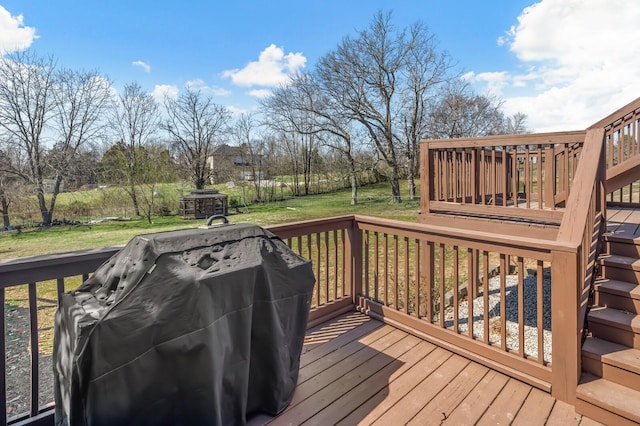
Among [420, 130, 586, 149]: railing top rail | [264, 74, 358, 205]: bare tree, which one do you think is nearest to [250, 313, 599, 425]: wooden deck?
[420, 130, 586, 149]: railing top rail

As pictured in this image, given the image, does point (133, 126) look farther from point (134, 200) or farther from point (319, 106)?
point (319, 106)

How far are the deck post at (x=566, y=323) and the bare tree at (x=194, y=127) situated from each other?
59.3ft

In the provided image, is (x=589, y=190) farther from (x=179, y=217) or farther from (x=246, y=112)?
(x=246, y=112)

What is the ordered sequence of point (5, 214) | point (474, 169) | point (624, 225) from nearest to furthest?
point (624, 225) → point (474, 169) → point (5, 214)

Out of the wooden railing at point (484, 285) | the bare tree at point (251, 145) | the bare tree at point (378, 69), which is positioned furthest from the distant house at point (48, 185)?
the wooden railing at point (484, 285)

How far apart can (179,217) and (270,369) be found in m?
15.6

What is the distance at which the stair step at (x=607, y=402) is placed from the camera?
1.73 metres

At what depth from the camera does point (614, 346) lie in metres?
2.11

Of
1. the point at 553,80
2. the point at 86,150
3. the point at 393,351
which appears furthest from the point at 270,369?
the point at 86,150

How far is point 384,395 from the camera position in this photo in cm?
205

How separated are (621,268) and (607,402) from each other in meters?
1.32

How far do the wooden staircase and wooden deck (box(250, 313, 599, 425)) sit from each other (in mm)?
140

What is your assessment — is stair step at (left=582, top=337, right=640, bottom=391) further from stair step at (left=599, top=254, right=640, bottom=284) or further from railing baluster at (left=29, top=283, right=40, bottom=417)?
railing baluster at (left=29, top=283, right=40, bottom=417)

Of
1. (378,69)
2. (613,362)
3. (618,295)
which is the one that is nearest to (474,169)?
(618,295)
